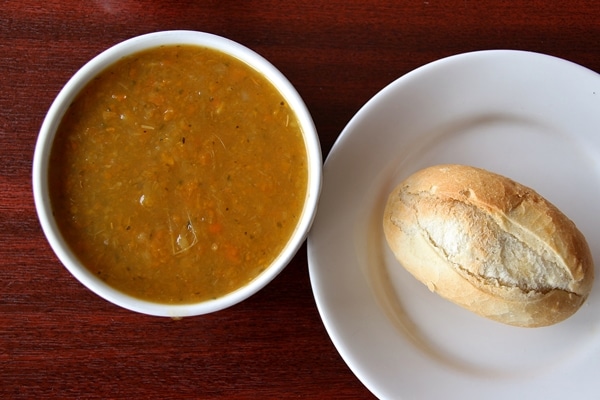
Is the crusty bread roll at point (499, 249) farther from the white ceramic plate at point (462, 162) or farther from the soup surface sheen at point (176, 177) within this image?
the soup surface sheen at point (176, 177)

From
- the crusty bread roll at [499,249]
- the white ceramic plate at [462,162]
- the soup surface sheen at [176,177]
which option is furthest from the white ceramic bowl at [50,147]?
the crusty bread roll at [499,249]

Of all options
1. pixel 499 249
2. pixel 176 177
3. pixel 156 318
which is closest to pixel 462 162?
pixel 499 249

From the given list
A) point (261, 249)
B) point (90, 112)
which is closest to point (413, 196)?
point (261, 249)

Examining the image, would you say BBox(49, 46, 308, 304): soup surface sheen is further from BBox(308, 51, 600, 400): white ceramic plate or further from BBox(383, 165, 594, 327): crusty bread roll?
BBox(383, 165, 594, 327): crusty bread roll

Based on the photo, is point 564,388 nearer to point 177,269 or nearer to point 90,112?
point 177,269

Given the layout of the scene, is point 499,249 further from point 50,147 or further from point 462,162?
point 50,147
